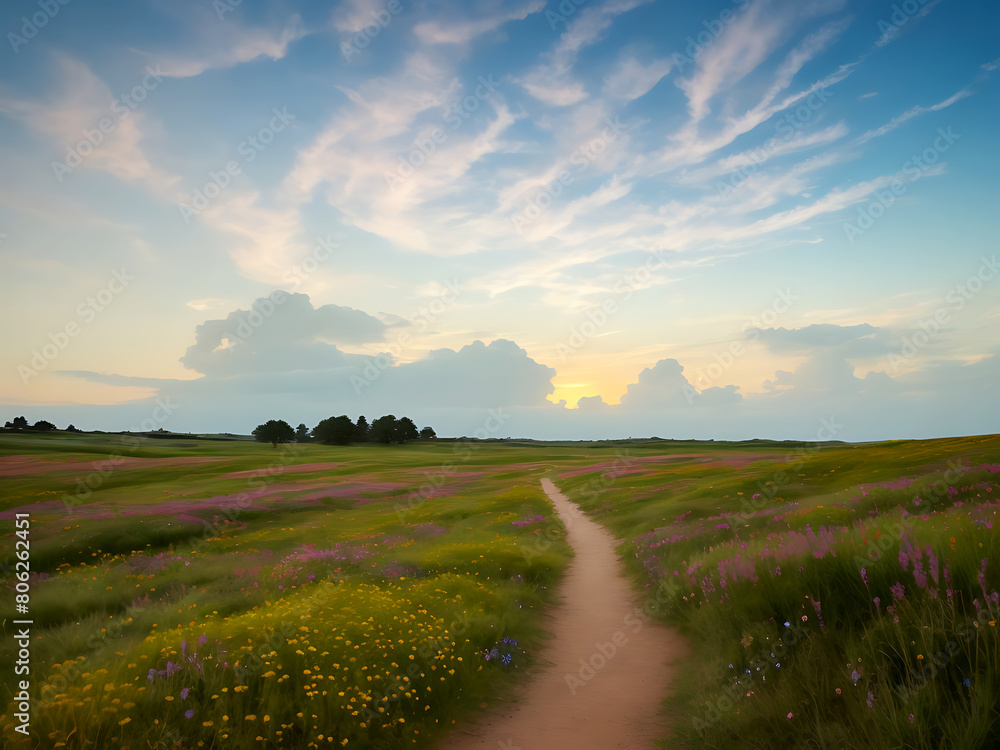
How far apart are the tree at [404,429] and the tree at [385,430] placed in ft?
5.13

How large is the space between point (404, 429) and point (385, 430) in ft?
22.5

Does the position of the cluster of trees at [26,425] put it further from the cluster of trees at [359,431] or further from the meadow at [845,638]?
the meadow at [845,638]

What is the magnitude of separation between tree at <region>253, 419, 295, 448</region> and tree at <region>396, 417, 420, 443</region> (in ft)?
117

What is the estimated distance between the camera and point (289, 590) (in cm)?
1459

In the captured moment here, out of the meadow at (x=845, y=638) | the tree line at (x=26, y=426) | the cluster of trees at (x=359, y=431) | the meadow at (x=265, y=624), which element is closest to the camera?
the meadow at (x=845, y=638)

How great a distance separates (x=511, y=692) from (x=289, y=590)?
8.53 meters

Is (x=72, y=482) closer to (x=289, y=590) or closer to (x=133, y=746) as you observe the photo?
(x=289, y=590)

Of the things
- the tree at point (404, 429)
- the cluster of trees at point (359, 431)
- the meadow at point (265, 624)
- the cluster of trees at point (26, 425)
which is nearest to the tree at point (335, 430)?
A: the cluster of trees at point (359, 431)

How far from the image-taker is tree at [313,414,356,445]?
486 feet

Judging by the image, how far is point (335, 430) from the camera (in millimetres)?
147875

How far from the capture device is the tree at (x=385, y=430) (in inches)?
6072

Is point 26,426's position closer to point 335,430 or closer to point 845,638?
point 335,430

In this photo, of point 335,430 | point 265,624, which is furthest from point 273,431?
point 265,624

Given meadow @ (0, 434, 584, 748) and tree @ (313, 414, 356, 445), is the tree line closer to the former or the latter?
tree @ (313, 414, 356, 445)
